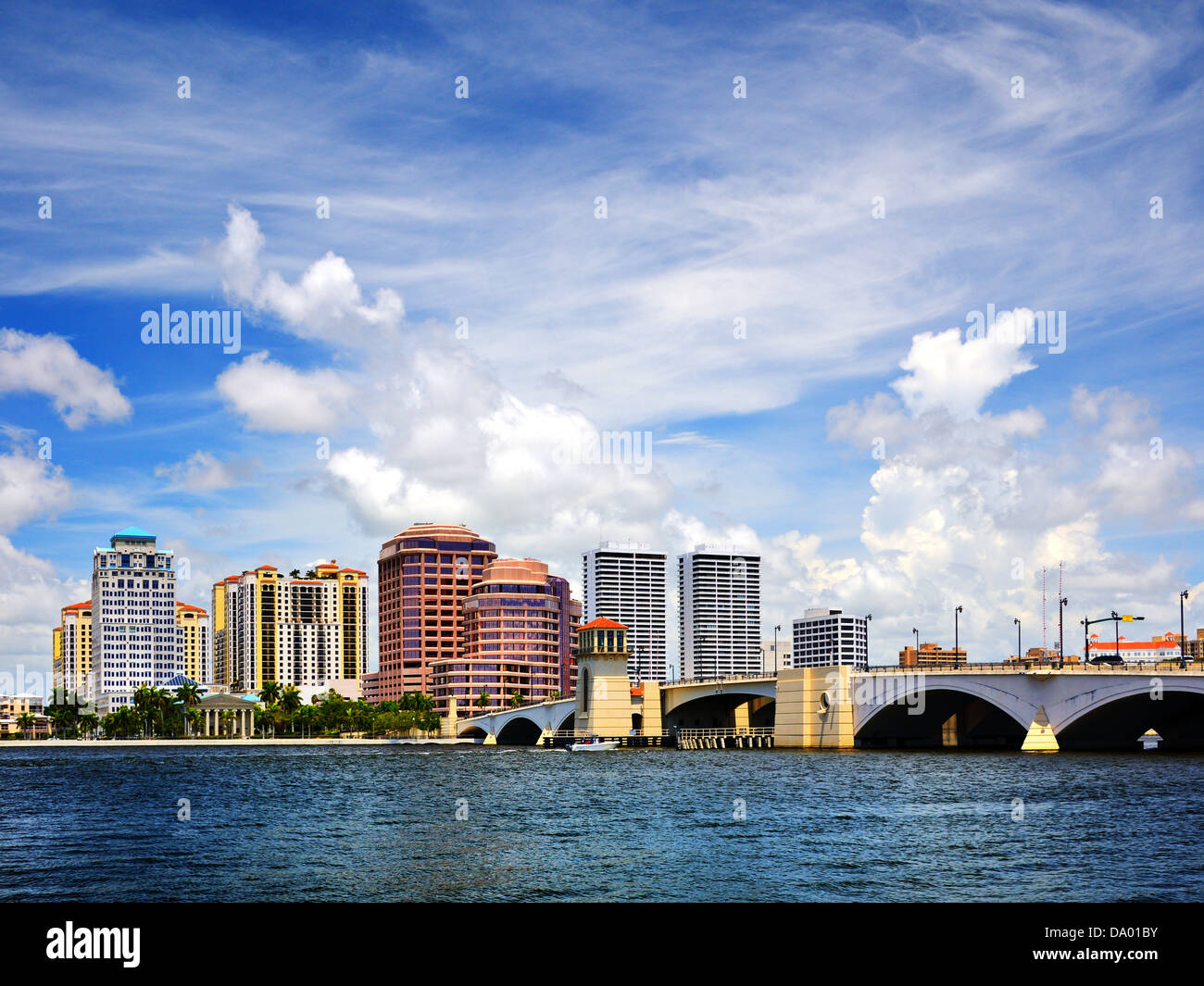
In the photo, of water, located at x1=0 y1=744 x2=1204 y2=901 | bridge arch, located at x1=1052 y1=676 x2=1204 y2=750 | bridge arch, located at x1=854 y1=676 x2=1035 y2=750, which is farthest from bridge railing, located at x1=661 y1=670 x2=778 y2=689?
water, located at x1=0 y1=744 x2=1204 y2=901

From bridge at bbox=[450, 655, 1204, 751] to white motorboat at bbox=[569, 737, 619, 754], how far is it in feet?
17.0

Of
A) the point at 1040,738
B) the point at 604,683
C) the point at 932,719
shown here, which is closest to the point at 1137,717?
the point at 1040,738

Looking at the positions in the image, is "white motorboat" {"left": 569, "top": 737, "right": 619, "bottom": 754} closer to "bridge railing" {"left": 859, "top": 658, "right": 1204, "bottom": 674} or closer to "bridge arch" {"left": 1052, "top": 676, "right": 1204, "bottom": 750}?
"bridge railing" {"left": 859, "top": 658, "right": 1204, "bottom": 674}

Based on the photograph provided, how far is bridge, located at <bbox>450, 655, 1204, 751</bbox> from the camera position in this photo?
110875mm

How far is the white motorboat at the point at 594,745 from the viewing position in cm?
16091

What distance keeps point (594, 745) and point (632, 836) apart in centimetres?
10776

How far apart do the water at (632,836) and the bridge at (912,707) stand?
927 cm

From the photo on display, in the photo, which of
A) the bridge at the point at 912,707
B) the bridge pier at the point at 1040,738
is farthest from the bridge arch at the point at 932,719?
the bridge pier at the point at 1040,738

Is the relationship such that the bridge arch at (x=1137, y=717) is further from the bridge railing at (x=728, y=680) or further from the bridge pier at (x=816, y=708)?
the bridge railing at (x=728, y=680)

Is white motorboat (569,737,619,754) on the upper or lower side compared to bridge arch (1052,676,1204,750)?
lower
